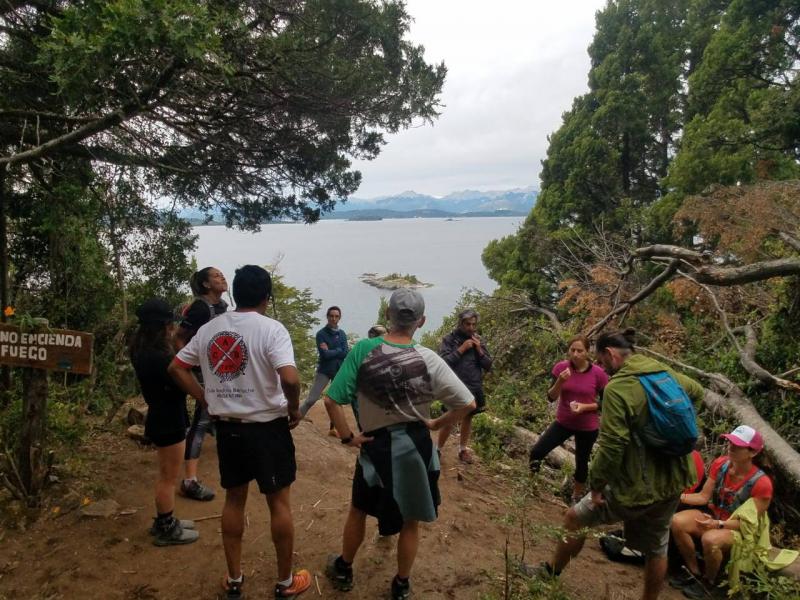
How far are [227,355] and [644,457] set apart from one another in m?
2.41

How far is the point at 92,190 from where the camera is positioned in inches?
224

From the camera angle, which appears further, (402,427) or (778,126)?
(778,126)

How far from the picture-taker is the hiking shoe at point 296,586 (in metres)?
2.85

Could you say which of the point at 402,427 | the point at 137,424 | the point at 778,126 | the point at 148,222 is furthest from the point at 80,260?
the point at 778,126

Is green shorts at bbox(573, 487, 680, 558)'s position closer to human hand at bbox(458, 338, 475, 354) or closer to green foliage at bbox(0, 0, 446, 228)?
human hand at bbox(458, 338, 475, 354)

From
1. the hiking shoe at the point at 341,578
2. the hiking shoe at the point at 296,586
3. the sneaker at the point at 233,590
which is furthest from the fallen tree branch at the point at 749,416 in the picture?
the sneaker at the point at 233,590

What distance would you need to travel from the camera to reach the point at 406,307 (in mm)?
2711

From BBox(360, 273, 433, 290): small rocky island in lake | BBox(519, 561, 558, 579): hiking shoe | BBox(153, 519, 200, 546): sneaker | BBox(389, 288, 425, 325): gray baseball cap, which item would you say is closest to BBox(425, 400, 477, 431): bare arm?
BBox(389, 288, 425, 325): gray baseball cap

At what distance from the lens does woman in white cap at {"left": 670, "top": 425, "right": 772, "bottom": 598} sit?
144 inches

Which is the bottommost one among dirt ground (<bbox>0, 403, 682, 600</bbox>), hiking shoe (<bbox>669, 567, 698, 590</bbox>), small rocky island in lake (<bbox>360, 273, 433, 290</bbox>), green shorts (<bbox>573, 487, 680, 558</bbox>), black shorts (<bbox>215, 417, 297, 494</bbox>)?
small rocky island in lake (<bbox>360, 273, 433, 290</bbox>)

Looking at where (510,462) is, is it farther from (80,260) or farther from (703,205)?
(703,205)

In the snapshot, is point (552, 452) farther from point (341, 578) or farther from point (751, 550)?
point (341, 578)

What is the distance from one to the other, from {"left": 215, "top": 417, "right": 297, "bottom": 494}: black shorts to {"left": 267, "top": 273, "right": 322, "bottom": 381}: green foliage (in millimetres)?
16726

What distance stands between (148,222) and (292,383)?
5513 mm
